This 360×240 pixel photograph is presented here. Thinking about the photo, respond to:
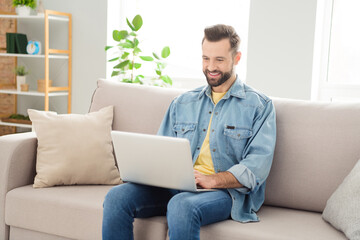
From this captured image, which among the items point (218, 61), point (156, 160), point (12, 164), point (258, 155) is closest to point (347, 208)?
point (258, 155)

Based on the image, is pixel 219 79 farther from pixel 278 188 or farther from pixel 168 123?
pixel 278 188

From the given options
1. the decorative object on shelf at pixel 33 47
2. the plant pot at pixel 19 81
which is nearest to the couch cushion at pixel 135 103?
the decorative object on shelf at pixel 33 47

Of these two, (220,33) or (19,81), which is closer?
(220,33)

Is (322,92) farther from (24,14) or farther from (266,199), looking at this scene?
(24,14)

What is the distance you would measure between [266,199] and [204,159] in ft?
1.15

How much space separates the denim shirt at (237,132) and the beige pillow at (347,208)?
0.29 m

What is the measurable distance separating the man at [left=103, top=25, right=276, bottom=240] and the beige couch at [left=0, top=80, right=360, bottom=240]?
9cm

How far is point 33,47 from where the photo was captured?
4648mm

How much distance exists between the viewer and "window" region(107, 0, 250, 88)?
13.9 ft

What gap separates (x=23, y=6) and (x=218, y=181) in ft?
11.4

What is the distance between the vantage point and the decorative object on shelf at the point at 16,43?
4.67m

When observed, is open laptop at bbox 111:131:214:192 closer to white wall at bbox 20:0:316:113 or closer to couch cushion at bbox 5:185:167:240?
couch cushion at bbox 5:185:167:240

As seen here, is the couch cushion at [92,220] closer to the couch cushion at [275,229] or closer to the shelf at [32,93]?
the couch cushion at [275,229]

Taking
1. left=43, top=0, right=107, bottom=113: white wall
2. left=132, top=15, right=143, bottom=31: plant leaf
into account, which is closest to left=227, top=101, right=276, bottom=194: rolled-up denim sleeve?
left=132, top=15, right=143, bottom=31: plant leaf
